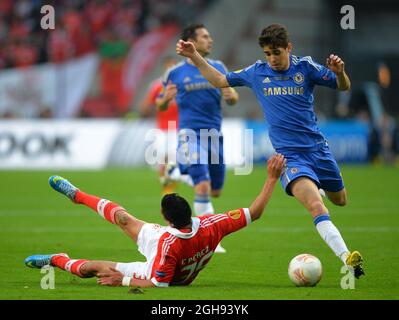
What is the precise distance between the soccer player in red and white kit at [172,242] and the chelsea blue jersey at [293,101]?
0.78 m

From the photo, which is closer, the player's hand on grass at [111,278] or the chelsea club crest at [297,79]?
the player's hand on grass at [111,278]

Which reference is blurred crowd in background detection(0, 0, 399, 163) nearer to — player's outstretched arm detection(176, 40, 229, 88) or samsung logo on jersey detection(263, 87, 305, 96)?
player's outstretched arm detection(176, 40, 229, 88)

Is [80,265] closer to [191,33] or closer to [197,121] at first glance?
[197,121]

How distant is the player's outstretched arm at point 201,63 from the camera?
29.9 ft

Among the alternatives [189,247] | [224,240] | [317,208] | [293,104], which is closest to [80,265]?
[189,247]

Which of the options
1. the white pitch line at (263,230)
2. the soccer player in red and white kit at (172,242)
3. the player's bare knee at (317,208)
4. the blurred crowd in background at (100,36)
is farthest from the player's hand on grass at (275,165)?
the blurred crowd in background at (100,36)

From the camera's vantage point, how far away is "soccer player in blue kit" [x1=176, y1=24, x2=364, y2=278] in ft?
29.1

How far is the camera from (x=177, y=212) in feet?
26.9

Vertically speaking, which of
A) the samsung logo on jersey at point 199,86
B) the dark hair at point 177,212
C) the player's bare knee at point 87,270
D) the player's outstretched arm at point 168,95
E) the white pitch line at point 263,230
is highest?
the samsung logo on jersey at point 199,86

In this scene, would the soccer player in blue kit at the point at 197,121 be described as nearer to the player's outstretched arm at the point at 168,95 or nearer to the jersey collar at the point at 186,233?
the player's outstretched arm at the point at 168,95

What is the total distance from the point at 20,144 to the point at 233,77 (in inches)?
733

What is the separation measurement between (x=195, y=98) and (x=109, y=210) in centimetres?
384
